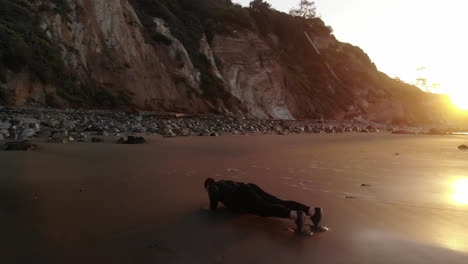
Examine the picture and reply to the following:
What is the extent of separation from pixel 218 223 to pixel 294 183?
1678 mm

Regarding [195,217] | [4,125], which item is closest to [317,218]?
[195,217]

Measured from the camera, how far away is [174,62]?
19.0 m

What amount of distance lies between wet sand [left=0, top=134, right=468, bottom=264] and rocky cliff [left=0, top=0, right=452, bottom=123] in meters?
9.39

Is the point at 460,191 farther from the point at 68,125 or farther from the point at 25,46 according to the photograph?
the point at 25,46

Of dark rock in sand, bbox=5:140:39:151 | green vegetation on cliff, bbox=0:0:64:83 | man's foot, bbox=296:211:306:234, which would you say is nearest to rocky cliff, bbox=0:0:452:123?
green vegetation on cliff, bbox=0:0:64:83

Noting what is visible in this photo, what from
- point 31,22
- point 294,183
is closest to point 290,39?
point 31,22

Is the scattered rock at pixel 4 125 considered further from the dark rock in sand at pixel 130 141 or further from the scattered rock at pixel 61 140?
the dark rock in sand at pixel 130 141

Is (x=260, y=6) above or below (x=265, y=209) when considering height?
above

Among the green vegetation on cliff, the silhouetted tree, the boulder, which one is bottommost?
the boulder

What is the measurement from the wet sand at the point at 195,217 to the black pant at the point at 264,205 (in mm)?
76

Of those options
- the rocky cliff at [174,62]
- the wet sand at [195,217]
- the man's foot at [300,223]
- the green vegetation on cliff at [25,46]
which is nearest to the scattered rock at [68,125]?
the wet sand at [195,217]

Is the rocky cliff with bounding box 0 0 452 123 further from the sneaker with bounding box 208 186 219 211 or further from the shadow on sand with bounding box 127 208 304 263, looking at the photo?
Answer: the shadow on sand with bounding box 127 208 304 263

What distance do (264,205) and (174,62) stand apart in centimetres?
1729

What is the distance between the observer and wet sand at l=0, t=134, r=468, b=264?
2016 mm
